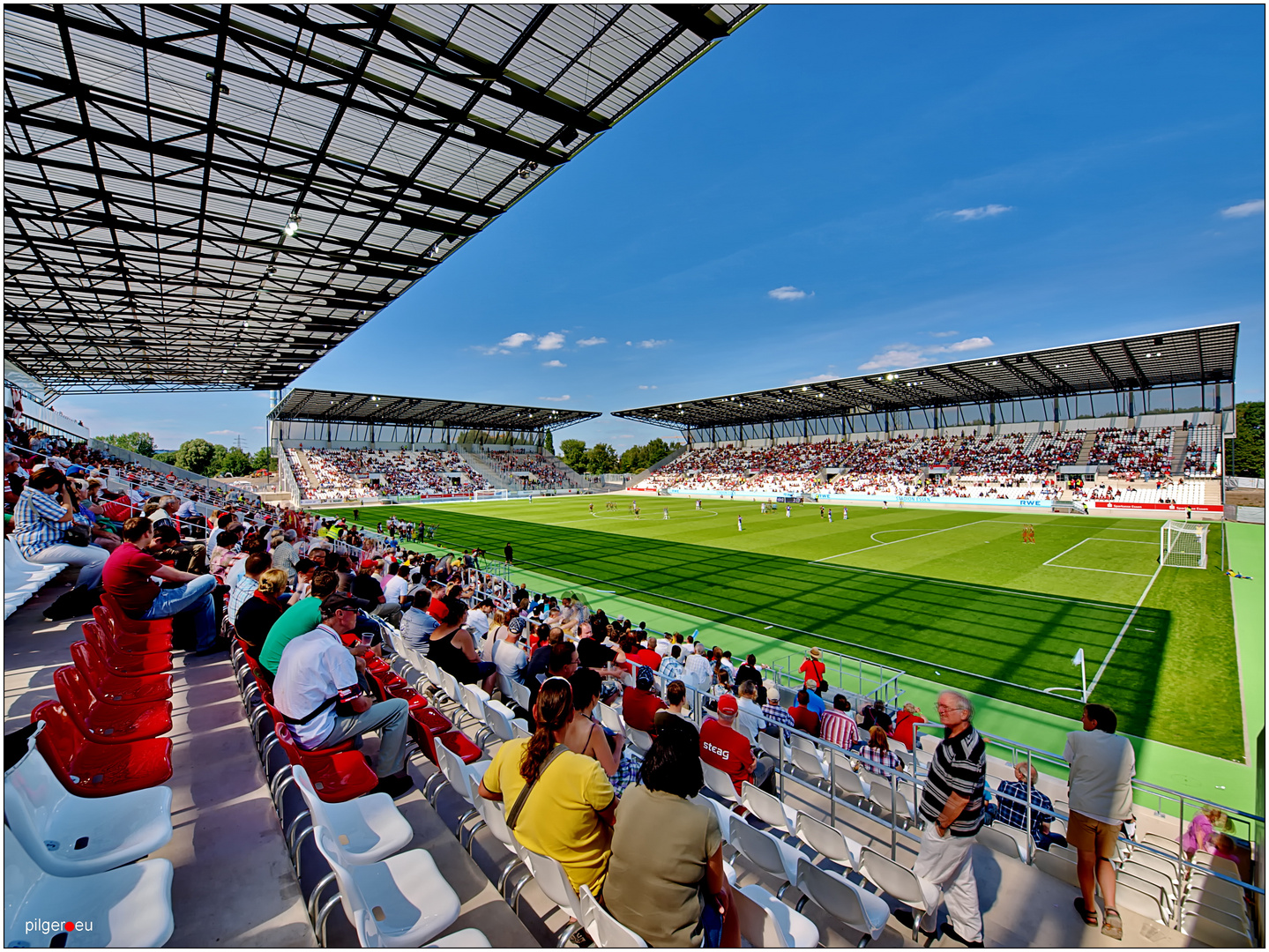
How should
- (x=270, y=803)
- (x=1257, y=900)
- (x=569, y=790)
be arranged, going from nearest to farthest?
(x=569, y=790) < (x=1257, y=900) < (x=270, y=803)

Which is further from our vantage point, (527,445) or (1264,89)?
(527,445)

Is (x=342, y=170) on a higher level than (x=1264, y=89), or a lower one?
higher

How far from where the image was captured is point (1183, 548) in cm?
2194

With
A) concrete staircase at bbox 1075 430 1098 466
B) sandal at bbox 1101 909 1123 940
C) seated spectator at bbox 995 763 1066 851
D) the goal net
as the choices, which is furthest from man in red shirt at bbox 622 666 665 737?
concrete staircase at bbox 1075 430 1098 466

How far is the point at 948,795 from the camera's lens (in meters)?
3.43

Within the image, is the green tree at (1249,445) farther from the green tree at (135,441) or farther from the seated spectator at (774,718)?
the green tree at (135,441)

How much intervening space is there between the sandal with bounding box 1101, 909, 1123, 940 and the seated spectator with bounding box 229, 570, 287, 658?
640 cm

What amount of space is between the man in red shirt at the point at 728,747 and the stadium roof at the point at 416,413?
159 feet

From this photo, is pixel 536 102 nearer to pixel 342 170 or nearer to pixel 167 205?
pixel 342 170

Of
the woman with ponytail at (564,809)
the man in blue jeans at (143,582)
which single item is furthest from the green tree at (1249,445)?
the man in blue jeans at (143,582)

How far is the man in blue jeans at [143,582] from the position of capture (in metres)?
4.77

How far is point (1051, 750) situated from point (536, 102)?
13818 millimetres

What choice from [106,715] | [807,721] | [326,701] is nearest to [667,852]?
[326,701]

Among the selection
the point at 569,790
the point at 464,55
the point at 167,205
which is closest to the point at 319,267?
the point at 167,205
